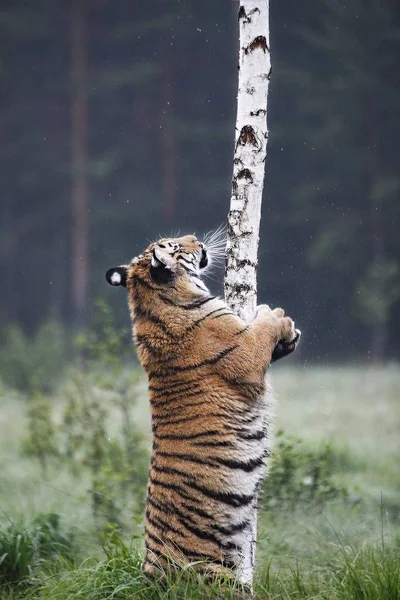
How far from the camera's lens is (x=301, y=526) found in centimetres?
562

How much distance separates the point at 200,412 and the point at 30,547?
5.28ft

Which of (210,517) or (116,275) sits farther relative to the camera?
(116,275)

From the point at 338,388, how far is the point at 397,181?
426cm

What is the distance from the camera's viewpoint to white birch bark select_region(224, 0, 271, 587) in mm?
4195

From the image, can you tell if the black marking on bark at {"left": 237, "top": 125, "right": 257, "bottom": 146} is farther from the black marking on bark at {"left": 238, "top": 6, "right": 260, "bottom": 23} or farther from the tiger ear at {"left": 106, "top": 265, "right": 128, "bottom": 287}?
the tiger ear at {"left": 106, "top": 265, "right": 128, "bottom": 287}

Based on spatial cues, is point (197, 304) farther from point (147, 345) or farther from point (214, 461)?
point (214, 461)

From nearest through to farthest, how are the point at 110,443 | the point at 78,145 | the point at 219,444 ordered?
the point at 219,444 → the point at 110,443 → the point at 78,145

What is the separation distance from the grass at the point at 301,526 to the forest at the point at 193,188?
8 centimetres

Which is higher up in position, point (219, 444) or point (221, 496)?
point (219, 444)

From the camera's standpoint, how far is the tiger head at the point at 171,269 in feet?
13.5

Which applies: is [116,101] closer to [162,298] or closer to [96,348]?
[96,348]

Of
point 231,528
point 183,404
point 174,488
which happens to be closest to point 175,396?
point 183,404

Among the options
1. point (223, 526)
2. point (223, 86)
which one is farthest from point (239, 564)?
point (223, 86)

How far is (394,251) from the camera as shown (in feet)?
54.6
